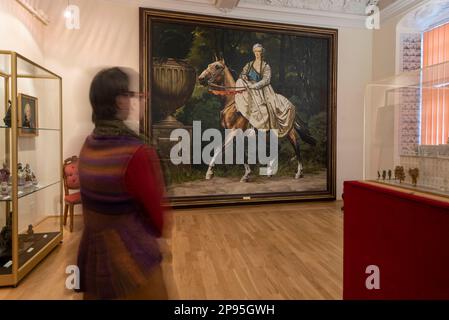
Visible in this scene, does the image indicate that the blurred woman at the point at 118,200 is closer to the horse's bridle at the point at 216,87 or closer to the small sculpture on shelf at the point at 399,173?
the small sculpture on shelf at the point at 399,173

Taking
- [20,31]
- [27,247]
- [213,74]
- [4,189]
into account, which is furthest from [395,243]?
[20,31]

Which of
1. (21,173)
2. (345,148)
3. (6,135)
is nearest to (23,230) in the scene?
(21,173)

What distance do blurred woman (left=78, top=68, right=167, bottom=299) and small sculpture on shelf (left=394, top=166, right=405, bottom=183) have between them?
1927 mm

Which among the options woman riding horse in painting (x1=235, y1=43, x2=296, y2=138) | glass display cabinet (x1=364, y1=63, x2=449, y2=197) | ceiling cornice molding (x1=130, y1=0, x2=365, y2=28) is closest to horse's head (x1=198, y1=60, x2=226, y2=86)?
woman riding horse in painting (x1=235, y1=43, x2=296, y2=138)

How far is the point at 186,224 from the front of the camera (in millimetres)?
4602

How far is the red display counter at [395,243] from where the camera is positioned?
1541mm

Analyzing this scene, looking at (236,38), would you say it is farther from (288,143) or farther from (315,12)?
(288,143)

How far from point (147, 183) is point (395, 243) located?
166 cm

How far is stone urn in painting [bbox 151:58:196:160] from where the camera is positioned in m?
5.22

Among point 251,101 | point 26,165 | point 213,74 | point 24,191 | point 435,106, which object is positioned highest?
point 213,74

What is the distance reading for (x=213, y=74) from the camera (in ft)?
18.0

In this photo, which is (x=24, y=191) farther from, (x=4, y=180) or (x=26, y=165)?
(x=26, y=165)

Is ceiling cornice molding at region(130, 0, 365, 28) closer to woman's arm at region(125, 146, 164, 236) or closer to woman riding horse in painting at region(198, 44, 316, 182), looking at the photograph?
woman riding horse in painting at region(198, 44, 316, 182)
